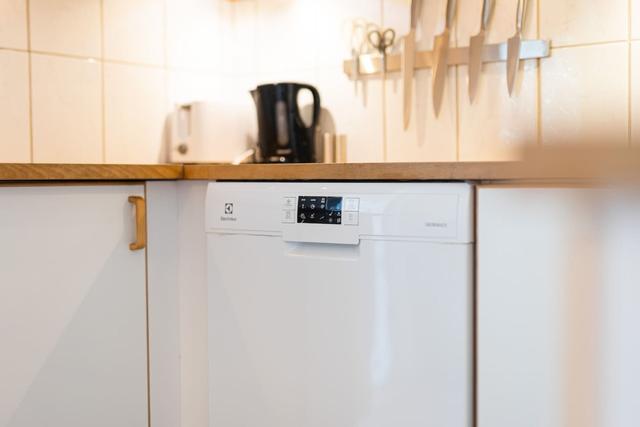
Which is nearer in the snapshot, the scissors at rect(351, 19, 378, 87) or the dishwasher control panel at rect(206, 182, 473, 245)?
the dishwasher control panel at rect(206, 182, 473, 245)

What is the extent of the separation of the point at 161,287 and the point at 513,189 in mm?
1154

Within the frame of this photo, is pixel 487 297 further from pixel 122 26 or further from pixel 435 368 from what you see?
pixel 122 26

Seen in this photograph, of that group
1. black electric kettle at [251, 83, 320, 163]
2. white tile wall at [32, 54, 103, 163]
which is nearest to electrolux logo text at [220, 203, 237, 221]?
black electric kettle at [251, 83, 320, 163]

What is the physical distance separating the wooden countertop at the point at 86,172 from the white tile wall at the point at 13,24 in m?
0.48

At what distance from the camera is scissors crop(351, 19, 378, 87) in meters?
1.71

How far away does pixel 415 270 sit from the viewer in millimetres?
1062

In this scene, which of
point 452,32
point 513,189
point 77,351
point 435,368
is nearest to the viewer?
point 513,189

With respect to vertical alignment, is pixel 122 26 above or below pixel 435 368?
above

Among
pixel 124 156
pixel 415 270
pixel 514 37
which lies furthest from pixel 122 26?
pixel 415 270

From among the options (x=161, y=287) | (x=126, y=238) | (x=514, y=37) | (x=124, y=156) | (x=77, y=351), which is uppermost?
(x=514, y=37)

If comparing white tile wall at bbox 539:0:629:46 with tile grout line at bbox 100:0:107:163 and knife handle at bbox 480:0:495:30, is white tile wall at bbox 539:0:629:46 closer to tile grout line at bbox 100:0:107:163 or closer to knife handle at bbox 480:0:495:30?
knife handle at bbox 480:0:495:30

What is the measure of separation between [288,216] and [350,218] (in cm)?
13

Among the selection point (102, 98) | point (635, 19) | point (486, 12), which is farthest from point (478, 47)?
point (102, 98)

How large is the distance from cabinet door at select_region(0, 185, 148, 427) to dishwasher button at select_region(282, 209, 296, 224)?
338 mm
